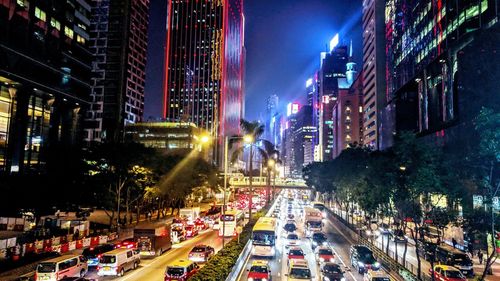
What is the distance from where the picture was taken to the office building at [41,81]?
201 ft

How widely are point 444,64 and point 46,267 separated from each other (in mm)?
57127

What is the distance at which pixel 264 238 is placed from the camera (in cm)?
3734

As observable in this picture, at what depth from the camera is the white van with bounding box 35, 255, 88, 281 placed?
82.4ft

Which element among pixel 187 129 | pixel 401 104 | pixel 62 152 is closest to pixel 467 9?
pixel 401 104

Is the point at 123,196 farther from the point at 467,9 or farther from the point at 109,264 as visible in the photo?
the point at 467,9

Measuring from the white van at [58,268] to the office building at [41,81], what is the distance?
2783cm

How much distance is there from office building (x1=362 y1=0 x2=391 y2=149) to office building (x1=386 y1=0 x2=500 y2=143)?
44.6m

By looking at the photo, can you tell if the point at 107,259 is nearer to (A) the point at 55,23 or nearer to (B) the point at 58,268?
(B) the point at 58,268

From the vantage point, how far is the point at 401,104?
278 ft

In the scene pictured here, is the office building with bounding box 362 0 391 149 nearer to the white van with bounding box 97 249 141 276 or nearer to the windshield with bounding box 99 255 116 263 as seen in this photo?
the white van with bounding box 97 249 141 276

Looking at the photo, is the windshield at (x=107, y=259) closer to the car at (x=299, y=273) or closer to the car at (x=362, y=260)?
the car at (x=299, y=273)

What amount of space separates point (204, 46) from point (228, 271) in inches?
7068

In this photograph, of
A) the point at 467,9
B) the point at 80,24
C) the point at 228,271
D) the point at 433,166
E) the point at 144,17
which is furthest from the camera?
the point at 144,17

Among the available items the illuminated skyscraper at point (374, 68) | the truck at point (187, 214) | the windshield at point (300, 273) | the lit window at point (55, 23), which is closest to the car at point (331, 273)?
the windshield at point (300, 273)
